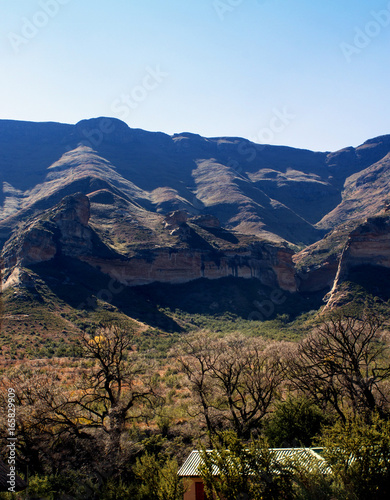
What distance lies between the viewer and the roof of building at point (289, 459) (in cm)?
1385

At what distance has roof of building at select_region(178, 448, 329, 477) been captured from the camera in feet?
45.5

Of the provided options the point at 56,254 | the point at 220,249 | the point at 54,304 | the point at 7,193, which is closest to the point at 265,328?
the point at 220,249

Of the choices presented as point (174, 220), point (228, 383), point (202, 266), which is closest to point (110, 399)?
point (228, 383)

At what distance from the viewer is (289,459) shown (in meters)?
13.8

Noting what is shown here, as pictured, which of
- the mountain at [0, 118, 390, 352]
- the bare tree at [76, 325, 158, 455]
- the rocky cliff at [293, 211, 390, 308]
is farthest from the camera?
the rocky cliff at [293, 211, 390, 308]

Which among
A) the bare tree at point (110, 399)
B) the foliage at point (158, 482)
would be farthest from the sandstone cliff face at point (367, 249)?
the foliage at point (158, 482)

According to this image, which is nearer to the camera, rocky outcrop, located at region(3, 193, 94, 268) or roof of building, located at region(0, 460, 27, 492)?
roof of building, located at region(0, 460, 27, 492)

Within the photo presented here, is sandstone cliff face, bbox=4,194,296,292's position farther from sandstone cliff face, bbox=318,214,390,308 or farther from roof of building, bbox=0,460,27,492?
roof of building, bbox=0,460,27,492

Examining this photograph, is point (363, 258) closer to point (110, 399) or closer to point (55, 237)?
point (55, 237)

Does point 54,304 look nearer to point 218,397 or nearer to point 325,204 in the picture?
point 218,397

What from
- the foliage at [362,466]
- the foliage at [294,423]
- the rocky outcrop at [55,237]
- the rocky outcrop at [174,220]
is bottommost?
the foliage at [294,423]

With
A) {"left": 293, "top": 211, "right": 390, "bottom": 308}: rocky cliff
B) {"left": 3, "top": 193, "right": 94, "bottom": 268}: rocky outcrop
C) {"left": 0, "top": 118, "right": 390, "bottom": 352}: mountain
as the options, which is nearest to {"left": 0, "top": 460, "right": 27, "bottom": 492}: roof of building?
{"left": 0, "top": 118, "right": 390, "bottom": 352}: mountain

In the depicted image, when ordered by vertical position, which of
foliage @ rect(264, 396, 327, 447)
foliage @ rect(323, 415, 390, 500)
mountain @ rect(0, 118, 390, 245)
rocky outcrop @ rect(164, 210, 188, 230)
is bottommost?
foliage @ rect(264, 396, 327, 447)

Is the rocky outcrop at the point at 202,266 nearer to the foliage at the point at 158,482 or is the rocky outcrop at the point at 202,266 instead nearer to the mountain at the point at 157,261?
the mountain at the point at 157,261
